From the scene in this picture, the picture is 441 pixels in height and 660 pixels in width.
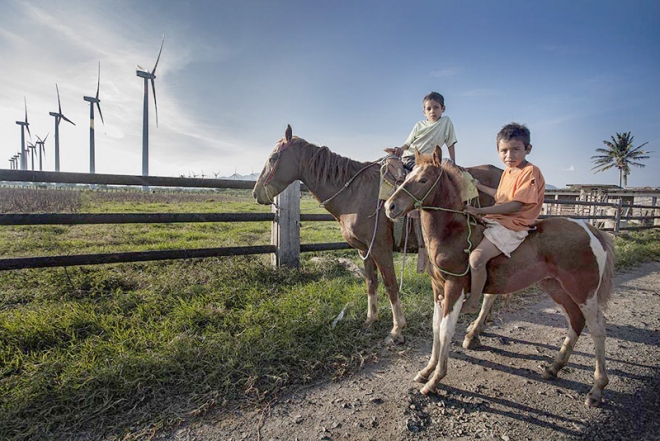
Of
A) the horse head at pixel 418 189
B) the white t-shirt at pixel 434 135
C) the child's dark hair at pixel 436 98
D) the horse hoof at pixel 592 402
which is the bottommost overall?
the horse hoof at pixel 592 402

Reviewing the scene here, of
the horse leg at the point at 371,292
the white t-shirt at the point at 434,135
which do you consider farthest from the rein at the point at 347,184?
the horse leg at the point at 371,292

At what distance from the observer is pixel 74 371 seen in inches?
97.3

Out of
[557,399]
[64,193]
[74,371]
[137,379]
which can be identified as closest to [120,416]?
[137,379]

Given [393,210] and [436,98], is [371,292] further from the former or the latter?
[436,98]

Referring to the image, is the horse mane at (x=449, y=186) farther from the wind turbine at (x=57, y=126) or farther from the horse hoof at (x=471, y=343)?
the wind turbine at (x=57, y=126)

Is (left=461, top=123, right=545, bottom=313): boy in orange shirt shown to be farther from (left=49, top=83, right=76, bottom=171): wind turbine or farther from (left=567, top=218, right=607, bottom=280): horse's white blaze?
(left=49, top=83, right=76, bottom=171): wind turbine

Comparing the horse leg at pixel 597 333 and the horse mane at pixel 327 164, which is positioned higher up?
the horse mane at pixel 327 164

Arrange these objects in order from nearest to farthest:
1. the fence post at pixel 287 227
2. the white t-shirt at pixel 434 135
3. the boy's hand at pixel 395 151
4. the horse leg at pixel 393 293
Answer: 1. the horse leg at pixel 393 293
2. the boy's hand at pixel 395 151
3. the white t-shirt at pixel 434 135
4. the fence post at pixel 287 227

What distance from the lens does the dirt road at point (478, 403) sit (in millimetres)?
2115

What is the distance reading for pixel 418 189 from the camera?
254cm

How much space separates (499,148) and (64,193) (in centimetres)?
1882

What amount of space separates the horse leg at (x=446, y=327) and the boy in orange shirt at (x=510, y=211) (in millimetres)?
142

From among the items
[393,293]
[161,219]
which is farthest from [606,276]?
[161,219]

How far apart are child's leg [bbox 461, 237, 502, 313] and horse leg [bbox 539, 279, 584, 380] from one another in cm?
79
